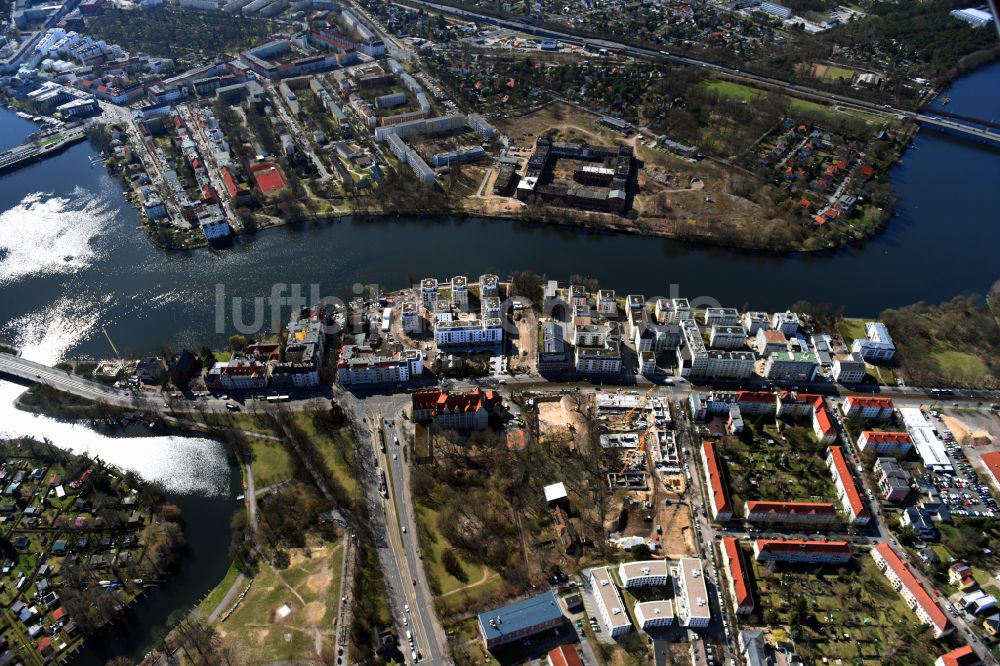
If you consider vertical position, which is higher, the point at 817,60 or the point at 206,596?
the point at 817,60

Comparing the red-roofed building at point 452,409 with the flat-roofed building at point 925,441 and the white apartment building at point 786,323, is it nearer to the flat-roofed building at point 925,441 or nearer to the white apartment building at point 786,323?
the white apartment building at point 786,323

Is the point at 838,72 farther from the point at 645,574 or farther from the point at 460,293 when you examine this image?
the point at 645,574

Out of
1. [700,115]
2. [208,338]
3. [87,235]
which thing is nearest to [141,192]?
[87,235]

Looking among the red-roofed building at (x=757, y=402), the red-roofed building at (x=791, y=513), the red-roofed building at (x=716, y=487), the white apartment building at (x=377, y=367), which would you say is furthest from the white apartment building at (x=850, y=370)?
the white apartment building at (x=377, y=367)

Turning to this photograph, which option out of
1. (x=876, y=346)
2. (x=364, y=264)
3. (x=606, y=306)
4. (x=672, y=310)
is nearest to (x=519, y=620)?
(x=606, y=306)

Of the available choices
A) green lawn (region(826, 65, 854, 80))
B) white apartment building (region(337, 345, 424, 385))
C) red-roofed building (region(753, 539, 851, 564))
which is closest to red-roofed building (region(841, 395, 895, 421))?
red-roofed building (region(753, 539, 851, 564))

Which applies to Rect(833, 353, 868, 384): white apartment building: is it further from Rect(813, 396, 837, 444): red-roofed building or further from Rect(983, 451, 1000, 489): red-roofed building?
Rect(983, 451, 1000, 489): red-roofed building

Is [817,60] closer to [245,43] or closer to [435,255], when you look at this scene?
[435,255]
